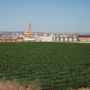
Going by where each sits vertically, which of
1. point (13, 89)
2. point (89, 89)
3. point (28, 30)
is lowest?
point (89, 89)

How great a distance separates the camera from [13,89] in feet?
25.5

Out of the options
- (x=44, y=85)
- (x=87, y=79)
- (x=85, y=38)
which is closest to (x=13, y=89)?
(x=44, y=85)

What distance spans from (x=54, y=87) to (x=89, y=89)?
1813 mm

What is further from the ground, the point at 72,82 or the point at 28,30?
the point at 28,30

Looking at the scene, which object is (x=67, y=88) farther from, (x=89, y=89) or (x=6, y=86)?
(x=6, y=86)

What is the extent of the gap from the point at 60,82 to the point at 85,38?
6382 cm

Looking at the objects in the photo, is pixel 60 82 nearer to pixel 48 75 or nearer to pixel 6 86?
pixel 48 75

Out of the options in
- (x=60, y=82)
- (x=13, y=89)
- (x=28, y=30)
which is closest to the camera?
(x=13, y=89)

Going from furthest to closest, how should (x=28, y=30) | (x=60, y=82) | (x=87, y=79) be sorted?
(x=28, y=30), (x=87, y=79), (x=60, y=82)

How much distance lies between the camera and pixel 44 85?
10414 mm

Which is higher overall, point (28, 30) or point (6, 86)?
point (28, 30)

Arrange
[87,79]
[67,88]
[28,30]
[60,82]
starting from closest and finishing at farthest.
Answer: [67,88], [60,82], [87,79], [28,30]

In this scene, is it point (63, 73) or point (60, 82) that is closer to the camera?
point (60, 82)

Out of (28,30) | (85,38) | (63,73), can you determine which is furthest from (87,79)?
(28,30)
